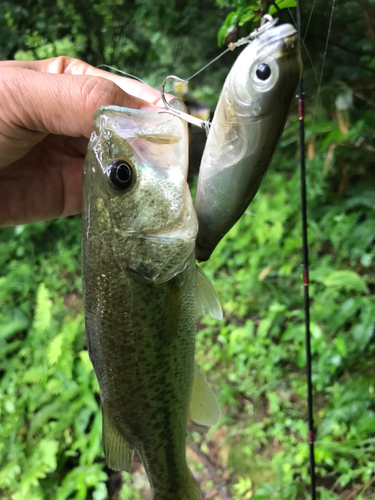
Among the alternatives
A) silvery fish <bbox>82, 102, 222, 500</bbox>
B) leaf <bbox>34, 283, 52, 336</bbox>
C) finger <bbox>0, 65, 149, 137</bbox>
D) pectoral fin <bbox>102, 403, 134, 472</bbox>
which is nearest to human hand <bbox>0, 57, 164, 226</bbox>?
finger <bbox>0, 65, 149, 137</bbox>

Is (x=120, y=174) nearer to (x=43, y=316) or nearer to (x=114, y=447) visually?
(x=114, y=447)

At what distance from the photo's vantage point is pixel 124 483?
230 centimetres

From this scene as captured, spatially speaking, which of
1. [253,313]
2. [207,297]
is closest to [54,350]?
[253,313]

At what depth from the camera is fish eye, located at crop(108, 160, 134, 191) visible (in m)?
0.85

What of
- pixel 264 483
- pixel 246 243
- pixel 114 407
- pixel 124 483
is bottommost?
pixel 124 483

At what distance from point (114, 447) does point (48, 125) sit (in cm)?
106

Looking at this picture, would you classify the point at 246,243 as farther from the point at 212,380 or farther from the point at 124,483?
the point at 124,483

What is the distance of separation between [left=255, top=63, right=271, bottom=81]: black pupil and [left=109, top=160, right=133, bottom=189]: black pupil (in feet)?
1.26

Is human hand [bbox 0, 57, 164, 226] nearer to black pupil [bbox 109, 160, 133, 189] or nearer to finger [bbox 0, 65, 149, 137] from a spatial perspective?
finger [bbox 0, 65, 149, 137]

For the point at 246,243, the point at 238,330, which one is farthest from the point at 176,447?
the point at 246,243

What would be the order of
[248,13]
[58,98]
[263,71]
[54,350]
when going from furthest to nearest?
1. [54,350]
2. [248,13]
3. [58,98]
4. [263,71]

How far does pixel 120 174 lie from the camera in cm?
86

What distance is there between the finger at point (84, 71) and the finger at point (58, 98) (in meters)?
0.21

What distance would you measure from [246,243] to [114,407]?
7.40 feet
